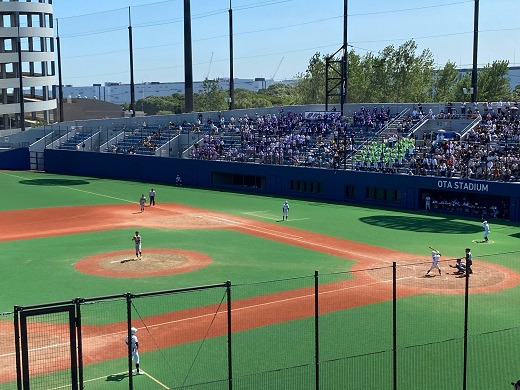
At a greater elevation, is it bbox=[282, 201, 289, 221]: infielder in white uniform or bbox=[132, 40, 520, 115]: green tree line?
bbox=[132, 40, 520, 115]: green tree line

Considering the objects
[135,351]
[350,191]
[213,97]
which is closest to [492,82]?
[350,191]

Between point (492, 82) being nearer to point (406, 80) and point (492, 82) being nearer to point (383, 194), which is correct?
point (406, 80)

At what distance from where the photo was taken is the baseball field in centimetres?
1719

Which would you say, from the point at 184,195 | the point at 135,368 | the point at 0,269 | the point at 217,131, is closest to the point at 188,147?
the point at 217,131

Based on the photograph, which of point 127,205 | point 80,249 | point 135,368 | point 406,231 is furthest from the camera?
point 127,205

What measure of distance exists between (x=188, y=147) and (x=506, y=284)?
42.3 m

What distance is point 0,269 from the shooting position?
28.3m

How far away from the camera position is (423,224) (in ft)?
128

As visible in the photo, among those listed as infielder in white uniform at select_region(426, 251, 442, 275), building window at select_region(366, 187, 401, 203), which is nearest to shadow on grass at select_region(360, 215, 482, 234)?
building window at select_region(366, 187, 401, 203)

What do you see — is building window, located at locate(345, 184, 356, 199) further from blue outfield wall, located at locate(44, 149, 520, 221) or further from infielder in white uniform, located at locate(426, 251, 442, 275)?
infielder in white uniform, located at locate(426, 251, 442, 275)

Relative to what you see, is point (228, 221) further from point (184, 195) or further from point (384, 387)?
point (384, 387)

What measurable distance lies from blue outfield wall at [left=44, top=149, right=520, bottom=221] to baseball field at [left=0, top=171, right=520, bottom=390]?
215 cm

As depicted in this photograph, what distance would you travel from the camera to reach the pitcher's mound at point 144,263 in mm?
27625

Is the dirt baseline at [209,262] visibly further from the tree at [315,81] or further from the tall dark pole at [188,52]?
the tree at [315,81]
